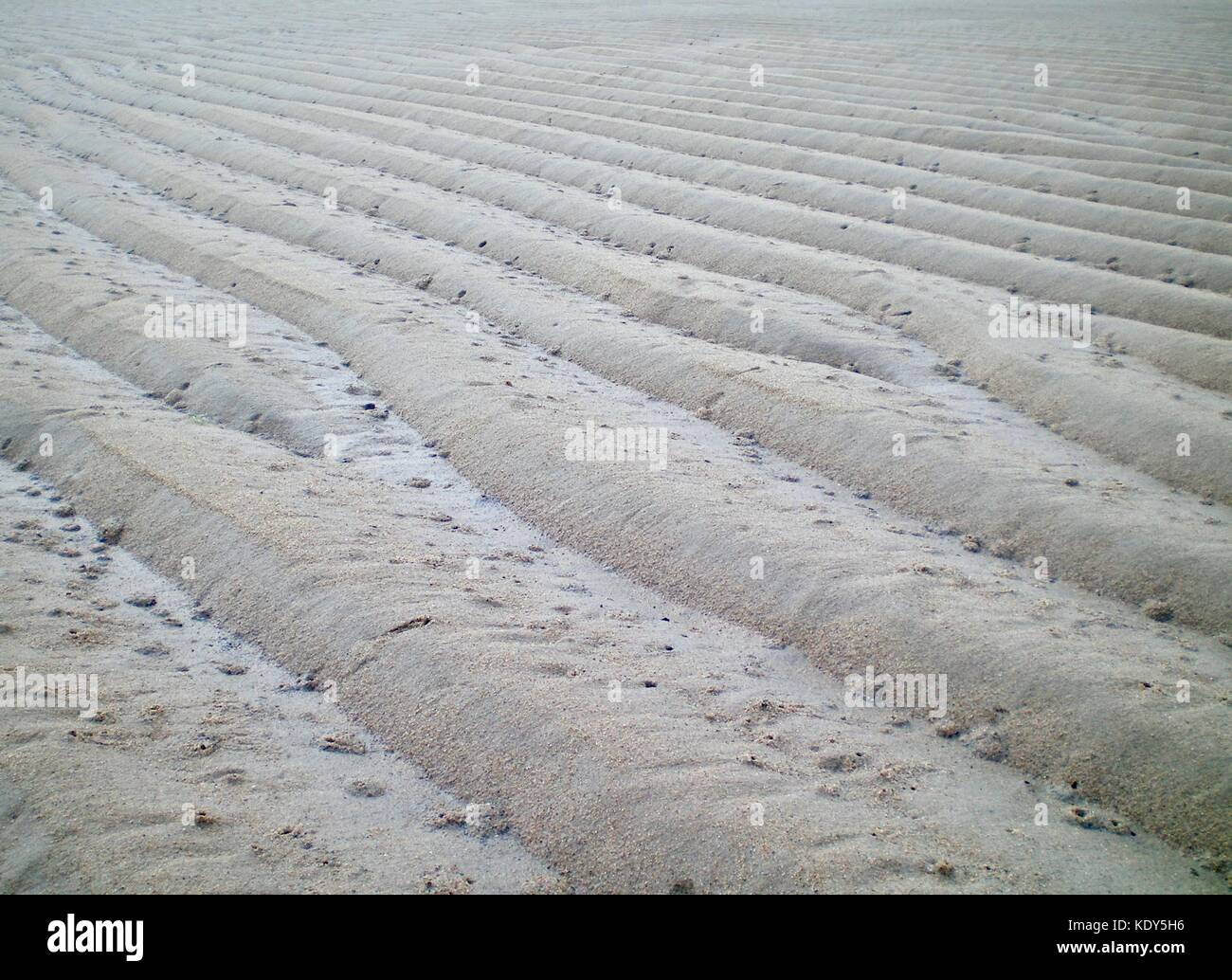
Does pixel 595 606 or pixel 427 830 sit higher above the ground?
pixel 595 606

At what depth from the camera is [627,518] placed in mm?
5109

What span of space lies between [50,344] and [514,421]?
324cm

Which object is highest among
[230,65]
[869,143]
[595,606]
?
[230,65]

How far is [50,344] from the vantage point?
6.94m

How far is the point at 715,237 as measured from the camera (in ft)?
29.2

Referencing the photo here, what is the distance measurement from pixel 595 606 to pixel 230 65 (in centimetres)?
1574

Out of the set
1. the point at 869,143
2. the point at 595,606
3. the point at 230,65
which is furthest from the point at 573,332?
the point at 230,65

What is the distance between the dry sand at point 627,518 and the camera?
133 inches

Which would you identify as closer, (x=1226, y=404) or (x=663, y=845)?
(x=663, y=845)

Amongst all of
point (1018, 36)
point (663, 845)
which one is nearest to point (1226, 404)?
point (663, 845)

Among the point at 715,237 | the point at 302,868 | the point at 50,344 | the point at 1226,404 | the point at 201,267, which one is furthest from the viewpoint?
the point at 715,237

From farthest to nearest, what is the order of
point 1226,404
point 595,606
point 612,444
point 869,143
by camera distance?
point 869,143 < point 1226,404 < point 612,444 < point 595,606

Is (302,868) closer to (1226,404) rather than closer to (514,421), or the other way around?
(514,421)

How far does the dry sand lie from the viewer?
11.1ft
